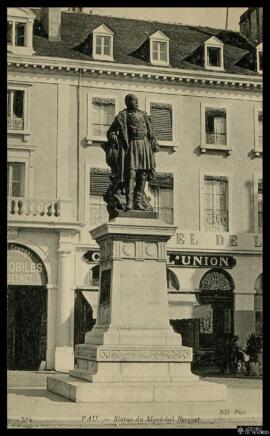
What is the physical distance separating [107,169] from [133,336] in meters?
16.2

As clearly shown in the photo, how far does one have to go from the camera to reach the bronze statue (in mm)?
14172

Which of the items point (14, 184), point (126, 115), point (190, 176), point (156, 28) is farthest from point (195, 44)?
point (126, 115)

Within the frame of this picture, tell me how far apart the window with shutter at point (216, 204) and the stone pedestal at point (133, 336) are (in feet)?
51.2

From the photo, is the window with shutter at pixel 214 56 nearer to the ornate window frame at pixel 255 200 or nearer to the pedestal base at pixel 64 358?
the ornate window frame at pixel 255 200

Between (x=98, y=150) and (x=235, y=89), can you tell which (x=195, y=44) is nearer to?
(x=235, y=89)

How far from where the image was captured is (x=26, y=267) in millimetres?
26531

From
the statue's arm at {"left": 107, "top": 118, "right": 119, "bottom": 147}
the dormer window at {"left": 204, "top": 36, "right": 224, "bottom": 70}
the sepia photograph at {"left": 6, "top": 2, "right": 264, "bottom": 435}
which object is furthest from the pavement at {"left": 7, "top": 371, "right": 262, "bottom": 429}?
the dormer window at {"left": 204, "top": 36, "right": 224, "bottom": 70}

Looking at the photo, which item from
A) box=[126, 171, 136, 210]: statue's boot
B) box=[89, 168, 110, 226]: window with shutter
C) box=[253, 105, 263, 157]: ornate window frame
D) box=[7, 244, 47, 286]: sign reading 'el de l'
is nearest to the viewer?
box=[126, 171, 136, 210]: statue's boot

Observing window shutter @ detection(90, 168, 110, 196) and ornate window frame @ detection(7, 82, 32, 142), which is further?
window shutter @ detection(90, 168, 110, 196)

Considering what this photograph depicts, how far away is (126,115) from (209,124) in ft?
52.3

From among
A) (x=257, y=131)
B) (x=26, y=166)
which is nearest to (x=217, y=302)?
(x=257, y=131)

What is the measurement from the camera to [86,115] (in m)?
28.6

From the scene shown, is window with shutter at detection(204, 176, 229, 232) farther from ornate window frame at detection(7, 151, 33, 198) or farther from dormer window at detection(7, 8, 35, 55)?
dormer window at detection(7, 8, 35, 55)

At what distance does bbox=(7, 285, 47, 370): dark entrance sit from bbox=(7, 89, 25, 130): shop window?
5.86 meters
